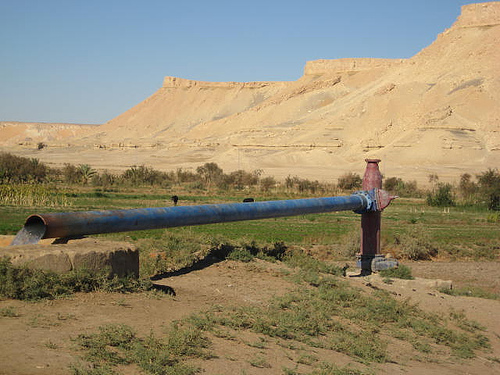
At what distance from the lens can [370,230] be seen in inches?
535

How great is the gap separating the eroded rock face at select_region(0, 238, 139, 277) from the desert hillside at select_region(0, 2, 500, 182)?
60348 millimetres

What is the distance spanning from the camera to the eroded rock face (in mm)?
7066

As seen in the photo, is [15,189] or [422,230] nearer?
[422,230]

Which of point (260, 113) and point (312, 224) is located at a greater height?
point (260, 113)

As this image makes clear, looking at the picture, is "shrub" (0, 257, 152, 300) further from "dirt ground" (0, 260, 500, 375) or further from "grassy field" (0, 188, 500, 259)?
"grassy field" (0, 188, 500, 259)

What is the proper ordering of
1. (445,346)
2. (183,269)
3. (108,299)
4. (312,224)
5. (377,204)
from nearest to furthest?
(108,299), (445,346), (183,269), (377,204), (312,224)

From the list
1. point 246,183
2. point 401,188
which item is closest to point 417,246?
point 401,188

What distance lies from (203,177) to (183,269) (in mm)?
55126

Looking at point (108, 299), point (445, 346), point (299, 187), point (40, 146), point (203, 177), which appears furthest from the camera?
point (40, 146)

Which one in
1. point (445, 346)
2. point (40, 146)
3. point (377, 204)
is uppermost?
point (40, 146)

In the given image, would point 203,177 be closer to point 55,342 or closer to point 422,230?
point 422,230

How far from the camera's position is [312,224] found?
93.8ft

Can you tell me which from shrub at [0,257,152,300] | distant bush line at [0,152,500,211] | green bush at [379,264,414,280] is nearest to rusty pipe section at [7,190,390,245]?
shrub at [0,257,152,300]

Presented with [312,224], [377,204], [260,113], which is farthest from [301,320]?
[260,113]
